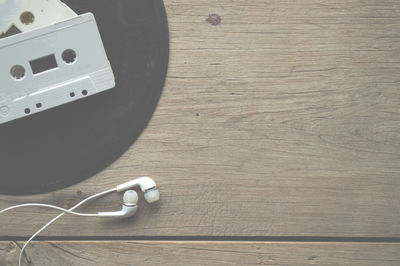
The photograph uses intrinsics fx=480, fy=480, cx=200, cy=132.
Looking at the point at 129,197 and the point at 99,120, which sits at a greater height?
the point at 99,120

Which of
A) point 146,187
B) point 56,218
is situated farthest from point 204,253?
point 56,218

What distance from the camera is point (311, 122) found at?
0.90m

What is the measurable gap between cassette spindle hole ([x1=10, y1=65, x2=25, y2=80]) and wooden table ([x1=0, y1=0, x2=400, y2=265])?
226mm

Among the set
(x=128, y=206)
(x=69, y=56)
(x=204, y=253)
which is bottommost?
(x=204, y=253)

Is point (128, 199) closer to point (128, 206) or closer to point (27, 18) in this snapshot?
point (128, 206)

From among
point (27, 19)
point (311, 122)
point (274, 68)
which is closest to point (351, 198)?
point (311, 122)

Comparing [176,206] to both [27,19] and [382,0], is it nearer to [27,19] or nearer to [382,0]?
[27,19]

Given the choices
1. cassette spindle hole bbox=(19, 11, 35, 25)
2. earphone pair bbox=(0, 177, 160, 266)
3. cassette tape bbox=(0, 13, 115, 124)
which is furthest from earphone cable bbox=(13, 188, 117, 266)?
cassette spindle hole bbox=(19, 11, 35, 25)

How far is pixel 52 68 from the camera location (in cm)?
89

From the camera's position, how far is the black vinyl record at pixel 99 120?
892 mm

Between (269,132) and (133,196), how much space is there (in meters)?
0.28

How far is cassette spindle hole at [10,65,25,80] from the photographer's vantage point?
0.87 meters

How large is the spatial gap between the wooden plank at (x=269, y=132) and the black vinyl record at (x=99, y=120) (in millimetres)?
26

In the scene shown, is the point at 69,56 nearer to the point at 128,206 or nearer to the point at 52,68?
the point at 52,68
